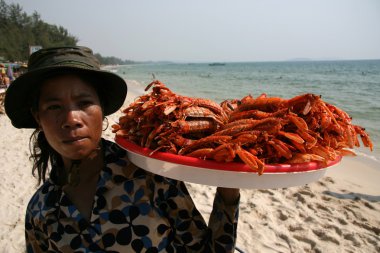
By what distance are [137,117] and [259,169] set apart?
84 cm

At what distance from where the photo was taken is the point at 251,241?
12.4ft

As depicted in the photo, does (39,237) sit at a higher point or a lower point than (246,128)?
lower

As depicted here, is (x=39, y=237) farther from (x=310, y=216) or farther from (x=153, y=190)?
(x=310, y=216)

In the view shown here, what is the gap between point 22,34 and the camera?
215 ft

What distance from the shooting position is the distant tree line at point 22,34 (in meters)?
55.0

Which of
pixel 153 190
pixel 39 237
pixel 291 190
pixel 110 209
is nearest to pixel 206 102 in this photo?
pixel 153 190

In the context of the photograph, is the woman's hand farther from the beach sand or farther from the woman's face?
the beach sand

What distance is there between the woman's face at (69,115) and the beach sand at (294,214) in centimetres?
308

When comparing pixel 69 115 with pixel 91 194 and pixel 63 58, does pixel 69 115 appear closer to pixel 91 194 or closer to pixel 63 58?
pixel 63 58

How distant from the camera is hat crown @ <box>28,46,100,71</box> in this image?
1303 millimetres

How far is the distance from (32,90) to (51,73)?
0.22 meters

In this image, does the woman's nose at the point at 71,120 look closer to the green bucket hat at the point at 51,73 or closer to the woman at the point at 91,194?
the woman at the point at 91,194

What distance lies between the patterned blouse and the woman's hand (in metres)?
0.02

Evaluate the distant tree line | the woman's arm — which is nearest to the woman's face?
the woman's arm
